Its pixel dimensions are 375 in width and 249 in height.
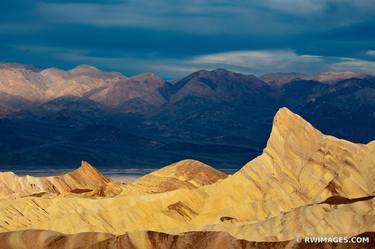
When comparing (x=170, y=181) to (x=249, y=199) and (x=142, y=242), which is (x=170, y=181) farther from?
(x=142, y=242)

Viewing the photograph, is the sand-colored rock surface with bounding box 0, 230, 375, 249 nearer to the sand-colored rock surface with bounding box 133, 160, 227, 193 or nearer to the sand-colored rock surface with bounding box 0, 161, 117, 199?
the sand-colored rock surface with bounding box 133, 160, 227, 193

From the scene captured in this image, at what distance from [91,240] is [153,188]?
2466 inches

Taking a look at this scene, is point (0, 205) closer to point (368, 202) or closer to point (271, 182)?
point (271, 182)

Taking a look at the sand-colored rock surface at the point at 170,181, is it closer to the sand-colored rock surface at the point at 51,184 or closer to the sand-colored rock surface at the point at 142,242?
the sand-colored rock surface at the point at 51,184

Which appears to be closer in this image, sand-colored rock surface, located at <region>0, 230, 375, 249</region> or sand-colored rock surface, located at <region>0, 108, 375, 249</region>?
sand-colored rock surface, located at <region>0, 230, 375, 249</region>

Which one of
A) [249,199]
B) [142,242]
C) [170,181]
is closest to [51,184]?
[170,181]

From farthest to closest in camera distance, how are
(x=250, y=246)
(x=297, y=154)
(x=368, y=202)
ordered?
(x=297, y=154) < (x=368, y=202) < (x=250, y=246)

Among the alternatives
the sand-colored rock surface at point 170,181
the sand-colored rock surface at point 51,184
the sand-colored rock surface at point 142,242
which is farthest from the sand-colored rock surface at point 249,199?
the sand-colored rock surface at point 51,184

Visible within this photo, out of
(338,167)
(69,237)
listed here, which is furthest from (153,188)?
(69,237)

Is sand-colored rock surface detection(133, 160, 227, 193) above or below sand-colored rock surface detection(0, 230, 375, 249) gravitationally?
below

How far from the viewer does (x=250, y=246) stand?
110 meters

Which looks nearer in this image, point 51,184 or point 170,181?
point 170,181

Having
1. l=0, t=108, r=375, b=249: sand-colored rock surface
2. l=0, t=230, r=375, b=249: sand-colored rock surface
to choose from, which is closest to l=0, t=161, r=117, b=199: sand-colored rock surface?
l=0, t=108, r=375, b=249: sand-colored rock surface

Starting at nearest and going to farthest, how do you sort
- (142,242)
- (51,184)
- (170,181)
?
(142,242)
(170,181)
(51,184)
